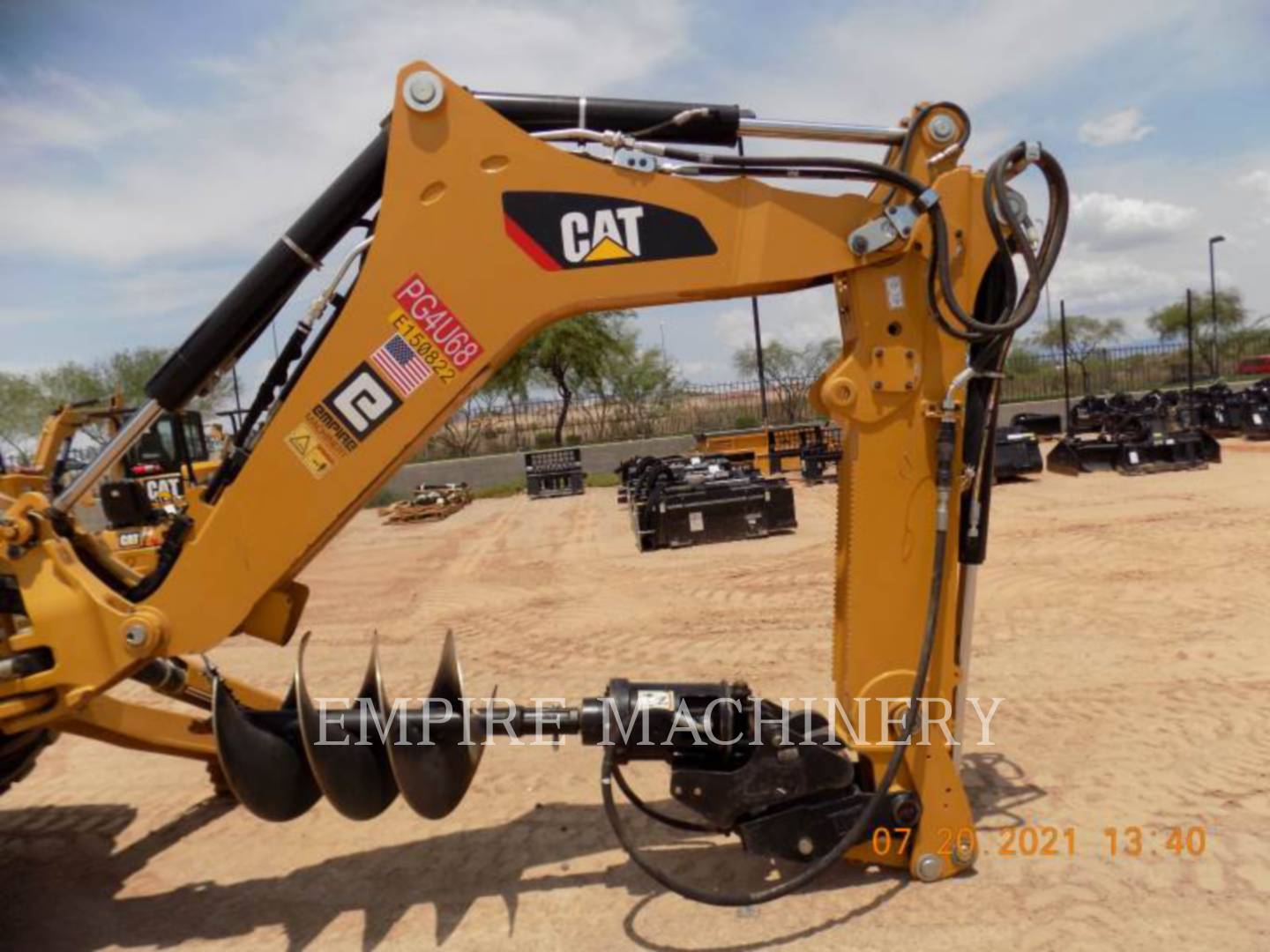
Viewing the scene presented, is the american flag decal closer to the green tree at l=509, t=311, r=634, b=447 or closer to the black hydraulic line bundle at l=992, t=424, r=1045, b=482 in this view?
→ the black hydraulic line bundle at l=992, t=424, r=1045, b=482

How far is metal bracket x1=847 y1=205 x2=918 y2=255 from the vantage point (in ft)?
9.93

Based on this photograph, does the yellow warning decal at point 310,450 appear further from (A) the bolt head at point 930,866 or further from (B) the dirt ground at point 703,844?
(A) the bolt head at point 930,866

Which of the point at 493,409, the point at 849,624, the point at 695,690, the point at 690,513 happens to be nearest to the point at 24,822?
the point at 695,690

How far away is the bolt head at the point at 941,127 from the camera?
3.06 meters

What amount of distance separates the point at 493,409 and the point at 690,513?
19800mm

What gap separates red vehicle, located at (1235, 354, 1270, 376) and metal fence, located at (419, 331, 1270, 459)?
8.02ft

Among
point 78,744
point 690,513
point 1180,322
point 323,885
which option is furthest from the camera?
point 1180,322

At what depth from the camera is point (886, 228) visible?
3.04 meters

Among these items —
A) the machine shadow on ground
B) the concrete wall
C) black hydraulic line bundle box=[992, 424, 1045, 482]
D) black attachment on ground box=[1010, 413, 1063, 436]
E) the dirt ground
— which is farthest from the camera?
the concrete wall

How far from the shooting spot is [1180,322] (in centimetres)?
5091

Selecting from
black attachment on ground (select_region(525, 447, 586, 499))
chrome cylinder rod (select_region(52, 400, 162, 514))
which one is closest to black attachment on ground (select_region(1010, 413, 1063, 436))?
black attachment on ground (select_region(525, 447, 586, 499))

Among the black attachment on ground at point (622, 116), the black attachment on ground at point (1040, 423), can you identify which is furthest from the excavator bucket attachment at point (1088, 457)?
the black attachment on ground at point (622, 116)

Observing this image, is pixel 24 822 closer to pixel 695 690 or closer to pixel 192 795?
pixel 192 795

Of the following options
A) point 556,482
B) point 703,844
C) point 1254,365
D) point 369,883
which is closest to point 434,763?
point 369,883
